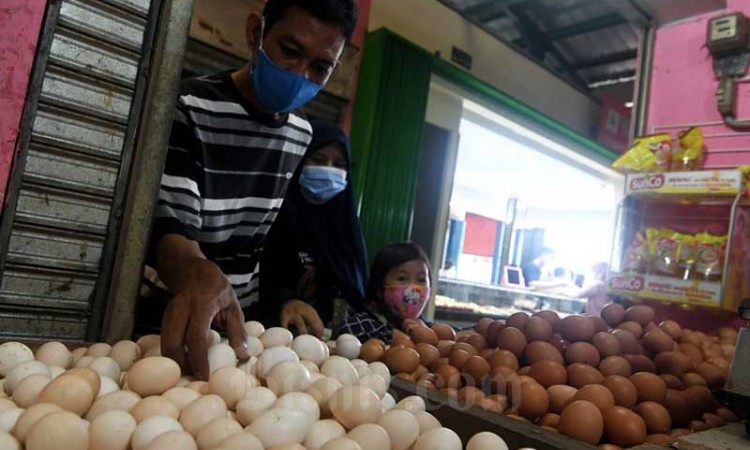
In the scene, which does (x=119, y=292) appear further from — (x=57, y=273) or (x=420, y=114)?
(x=420, y=114)

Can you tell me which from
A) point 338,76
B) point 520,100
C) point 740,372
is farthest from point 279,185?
point 520,100

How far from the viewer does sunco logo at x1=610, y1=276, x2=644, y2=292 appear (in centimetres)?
321

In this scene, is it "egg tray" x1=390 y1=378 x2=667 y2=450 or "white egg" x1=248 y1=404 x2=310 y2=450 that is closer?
"white egg" x1=248 y1=404 x2=310 y2=450

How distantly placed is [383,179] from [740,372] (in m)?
3.14

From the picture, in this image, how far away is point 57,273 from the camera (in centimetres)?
104

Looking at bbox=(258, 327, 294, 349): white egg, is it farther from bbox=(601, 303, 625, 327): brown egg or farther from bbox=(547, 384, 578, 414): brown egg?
bbox=(601, 303, 625, 327): brown egg

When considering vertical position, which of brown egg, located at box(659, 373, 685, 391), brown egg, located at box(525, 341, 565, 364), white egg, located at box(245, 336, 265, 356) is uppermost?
brown egg, located at box(525, 341, 565, 364)

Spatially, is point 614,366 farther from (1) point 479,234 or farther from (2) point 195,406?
(1) point 479,234

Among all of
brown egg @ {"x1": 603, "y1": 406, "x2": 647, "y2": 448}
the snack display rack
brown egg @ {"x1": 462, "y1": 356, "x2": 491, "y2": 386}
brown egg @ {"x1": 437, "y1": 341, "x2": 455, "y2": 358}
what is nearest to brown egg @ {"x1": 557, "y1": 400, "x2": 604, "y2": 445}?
brown egg @ {"x1": 603, "y1": 406, "x2": 647, "y2": 448}

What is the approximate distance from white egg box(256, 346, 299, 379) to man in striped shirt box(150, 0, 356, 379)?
29 cm

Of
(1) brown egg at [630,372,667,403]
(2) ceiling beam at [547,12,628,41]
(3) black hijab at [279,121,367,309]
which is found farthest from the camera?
(2) ceiling beam at [547,12,628,41]

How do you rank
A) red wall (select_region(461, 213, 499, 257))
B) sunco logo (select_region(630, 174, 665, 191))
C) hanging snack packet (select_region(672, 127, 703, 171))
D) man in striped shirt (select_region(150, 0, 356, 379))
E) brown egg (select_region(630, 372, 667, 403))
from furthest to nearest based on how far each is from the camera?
red wall (select_region(461, 213, 499, 257)), hanging snack packet (select_region(672, 127, 703, 171)), sunco logo (select_region(630, 174, 665, 191)), man in striped shirt (select_region(150, 0, 356, 379)), brown egg (select_region(630, 372, 667, 403))

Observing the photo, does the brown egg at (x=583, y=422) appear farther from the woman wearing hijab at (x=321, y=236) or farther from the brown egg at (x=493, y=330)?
the woman wearing hijab at (x=321, y=236)

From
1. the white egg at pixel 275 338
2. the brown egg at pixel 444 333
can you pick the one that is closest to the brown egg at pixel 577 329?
the brown egg at pixel 444 333
